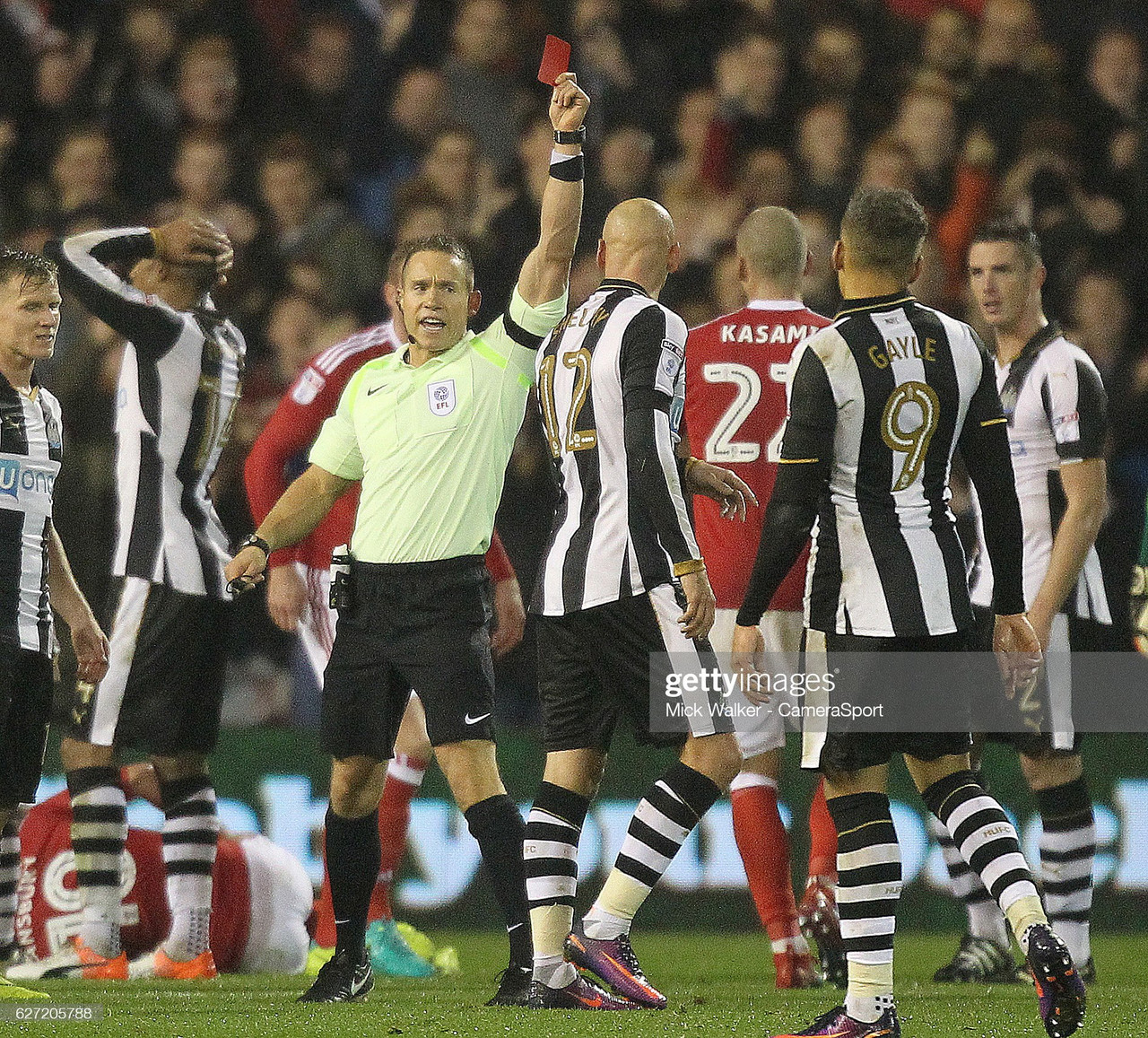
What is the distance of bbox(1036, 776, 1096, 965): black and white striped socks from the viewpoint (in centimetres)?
623

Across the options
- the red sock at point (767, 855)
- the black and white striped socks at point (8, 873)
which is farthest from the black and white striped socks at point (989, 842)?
the black and white striped socks at point (8, 873)

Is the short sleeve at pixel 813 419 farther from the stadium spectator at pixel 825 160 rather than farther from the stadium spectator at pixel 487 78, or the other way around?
the stadium spectator at pixel 487 78

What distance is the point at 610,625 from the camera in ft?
17.1

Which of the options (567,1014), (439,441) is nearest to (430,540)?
(439,441)

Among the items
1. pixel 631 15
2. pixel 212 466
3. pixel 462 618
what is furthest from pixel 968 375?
pixel 631 15

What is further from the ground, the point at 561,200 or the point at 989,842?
the point at 561,200

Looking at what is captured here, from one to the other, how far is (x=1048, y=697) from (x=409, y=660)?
2.28 metres

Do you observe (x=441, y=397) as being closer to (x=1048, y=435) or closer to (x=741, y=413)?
(x=741, y=413)

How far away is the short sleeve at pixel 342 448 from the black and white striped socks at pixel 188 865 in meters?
1.47

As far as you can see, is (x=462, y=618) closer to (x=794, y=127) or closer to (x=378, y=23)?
(x=794, y=127)

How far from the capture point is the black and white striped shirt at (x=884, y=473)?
4637 mm

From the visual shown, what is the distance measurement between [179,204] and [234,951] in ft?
18.0

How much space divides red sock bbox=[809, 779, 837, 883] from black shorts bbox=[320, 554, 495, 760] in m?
1.52

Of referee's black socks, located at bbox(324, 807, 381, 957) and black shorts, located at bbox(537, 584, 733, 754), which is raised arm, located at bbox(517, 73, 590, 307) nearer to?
black shorts, located at bbox(537, 584, 733, 754)
